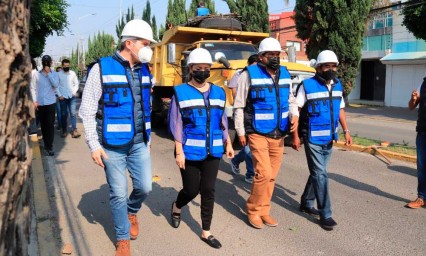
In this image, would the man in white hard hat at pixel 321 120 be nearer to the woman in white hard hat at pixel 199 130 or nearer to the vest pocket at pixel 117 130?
the woman in white hard hat at pixel 199 130

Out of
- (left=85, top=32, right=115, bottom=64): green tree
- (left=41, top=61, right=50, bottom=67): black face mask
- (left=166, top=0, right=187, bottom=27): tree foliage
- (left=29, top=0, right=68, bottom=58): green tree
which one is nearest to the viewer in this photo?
(left=41, top=61, right=50, bottom=67): black face mask

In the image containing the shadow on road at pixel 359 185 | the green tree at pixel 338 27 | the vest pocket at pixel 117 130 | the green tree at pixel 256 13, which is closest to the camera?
the vest pocket at pixel 117 130

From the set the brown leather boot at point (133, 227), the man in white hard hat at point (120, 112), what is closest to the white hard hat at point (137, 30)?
the man in white hard hat at point (120, 112)

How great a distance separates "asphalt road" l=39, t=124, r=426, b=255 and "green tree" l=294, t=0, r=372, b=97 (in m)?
11.6

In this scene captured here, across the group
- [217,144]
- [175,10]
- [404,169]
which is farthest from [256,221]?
[175,10]

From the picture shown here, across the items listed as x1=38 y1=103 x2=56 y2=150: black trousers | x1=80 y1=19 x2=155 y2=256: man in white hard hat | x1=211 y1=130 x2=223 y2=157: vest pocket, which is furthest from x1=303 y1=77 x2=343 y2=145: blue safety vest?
x1=38 y1=103 x2=56 y2=150: black trousers

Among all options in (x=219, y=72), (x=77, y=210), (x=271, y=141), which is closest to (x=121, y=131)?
(x=271, y=141)

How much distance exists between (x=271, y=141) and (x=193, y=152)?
95 cm

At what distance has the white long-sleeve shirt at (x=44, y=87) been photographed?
8.41 m

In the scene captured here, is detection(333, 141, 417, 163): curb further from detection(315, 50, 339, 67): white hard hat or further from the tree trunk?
the tree trunk

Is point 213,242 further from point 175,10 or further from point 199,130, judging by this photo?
point 175,10

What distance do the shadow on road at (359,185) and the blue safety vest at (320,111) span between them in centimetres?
182

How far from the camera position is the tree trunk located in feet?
4.04

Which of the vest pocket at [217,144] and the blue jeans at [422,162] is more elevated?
the vest pocket at [217,144]
